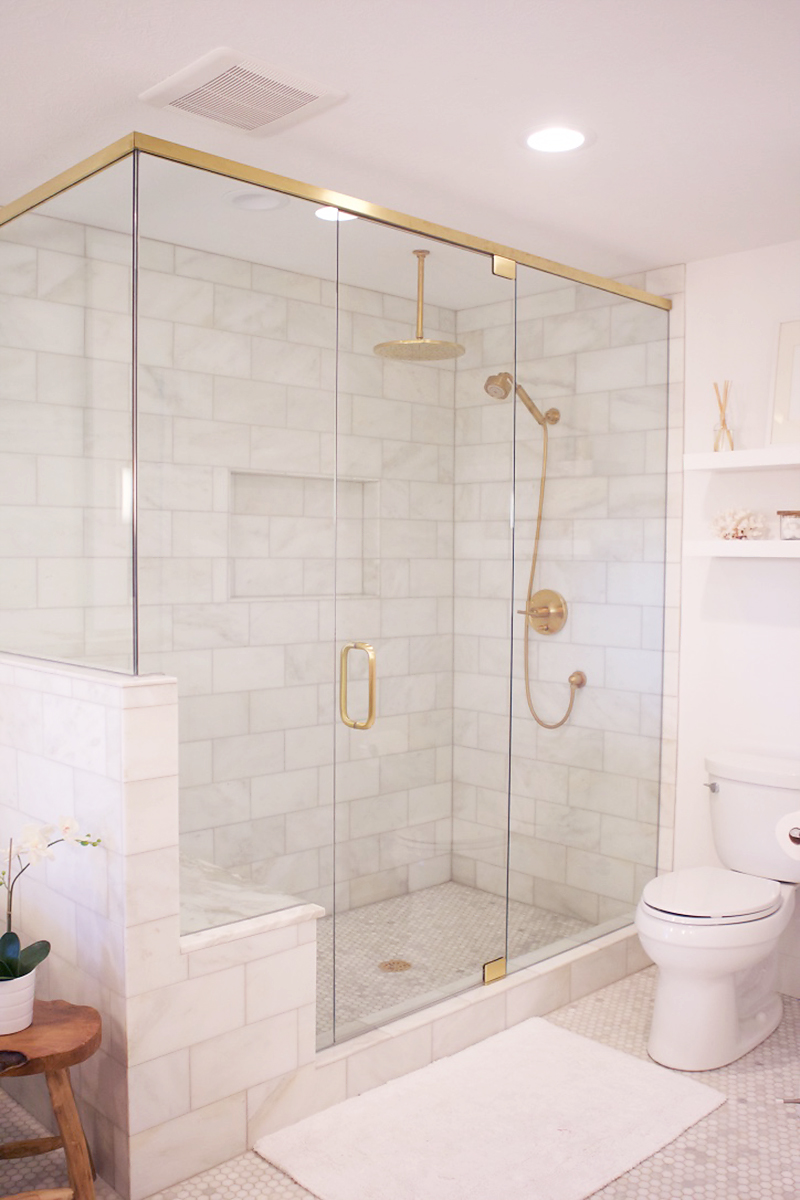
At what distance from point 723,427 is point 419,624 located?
1.37 meters

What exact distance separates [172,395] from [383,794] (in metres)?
1.16

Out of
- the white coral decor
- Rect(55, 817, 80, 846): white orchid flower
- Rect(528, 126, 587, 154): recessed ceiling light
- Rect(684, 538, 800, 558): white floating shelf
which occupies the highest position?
Rect(528, 126, 587, 154): recessed ceiling light

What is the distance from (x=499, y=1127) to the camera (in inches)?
101

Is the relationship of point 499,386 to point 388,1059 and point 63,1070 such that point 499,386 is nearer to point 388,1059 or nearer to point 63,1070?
point 388,1059

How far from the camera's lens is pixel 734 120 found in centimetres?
239

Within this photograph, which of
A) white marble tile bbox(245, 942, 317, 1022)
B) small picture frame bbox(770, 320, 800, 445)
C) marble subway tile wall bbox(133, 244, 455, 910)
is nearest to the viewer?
marble subway tile wall bbox(133, 244, 455, 910)

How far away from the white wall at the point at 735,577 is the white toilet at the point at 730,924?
0.23 meters

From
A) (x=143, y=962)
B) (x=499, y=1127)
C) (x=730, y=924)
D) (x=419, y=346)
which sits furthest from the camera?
(x=730, y=924)

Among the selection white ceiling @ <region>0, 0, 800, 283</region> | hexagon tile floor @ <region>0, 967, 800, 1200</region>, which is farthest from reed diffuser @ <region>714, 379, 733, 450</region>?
hexagon tile floor @ <region>0, 967, 800, 1200</region>

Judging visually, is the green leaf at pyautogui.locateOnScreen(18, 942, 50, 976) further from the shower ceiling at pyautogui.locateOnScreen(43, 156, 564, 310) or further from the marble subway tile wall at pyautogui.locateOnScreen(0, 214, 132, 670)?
the shower ceiling at pyautogui.locateOnScreen(43, 156, 564, 310)

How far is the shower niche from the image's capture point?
7.52 feet

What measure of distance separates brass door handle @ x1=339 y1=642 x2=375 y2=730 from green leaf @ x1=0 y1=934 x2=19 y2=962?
35.7 inches

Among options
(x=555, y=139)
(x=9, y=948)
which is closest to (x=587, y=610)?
(x=555, y=139)

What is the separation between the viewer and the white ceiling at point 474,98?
1.94 meters
